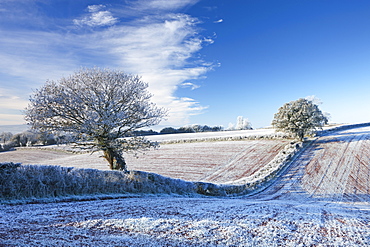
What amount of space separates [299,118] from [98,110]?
112 ft

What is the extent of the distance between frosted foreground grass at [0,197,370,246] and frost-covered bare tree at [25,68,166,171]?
9654 mm

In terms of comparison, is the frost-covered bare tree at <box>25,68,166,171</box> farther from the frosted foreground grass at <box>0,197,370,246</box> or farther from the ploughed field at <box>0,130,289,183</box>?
the frosted foreground grass at <box>0,197,370,246</box>

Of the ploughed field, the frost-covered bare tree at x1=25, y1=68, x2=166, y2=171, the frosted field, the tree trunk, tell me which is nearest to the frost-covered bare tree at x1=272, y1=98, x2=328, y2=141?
the ploughed field

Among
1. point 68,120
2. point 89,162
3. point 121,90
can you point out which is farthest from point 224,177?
point 89,162

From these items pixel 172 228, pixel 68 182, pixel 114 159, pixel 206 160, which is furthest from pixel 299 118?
pixel 172 228

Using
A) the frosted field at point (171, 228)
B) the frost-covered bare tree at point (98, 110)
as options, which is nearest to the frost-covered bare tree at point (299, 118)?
the frost-covered bare tree at point (98, 110)

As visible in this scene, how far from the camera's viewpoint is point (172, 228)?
656 cm

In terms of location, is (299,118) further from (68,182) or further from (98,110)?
(68,182)

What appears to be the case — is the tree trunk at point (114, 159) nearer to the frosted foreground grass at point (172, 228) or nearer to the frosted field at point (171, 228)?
the frosted field at point (171, 228)

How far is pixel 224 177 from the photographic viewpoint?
27.2 metres

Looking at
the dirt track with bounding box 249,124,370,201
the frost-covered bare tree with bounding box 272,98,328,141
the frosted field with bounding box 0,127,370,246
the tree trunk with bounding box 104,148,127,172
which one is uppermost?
the frost-covered bare tree with bounding box 272,98,328,141

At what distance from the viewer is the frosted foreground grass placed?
18.3 ft

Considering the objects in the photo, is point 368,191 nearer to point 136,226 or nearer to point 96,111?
point 136,226

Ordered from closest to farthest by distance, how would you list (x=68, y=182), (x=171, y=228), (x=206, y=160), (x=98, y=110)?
(x=171, y=228)
(x=68, y=182)
(x=98, y=110)
(x=206, y=160)
